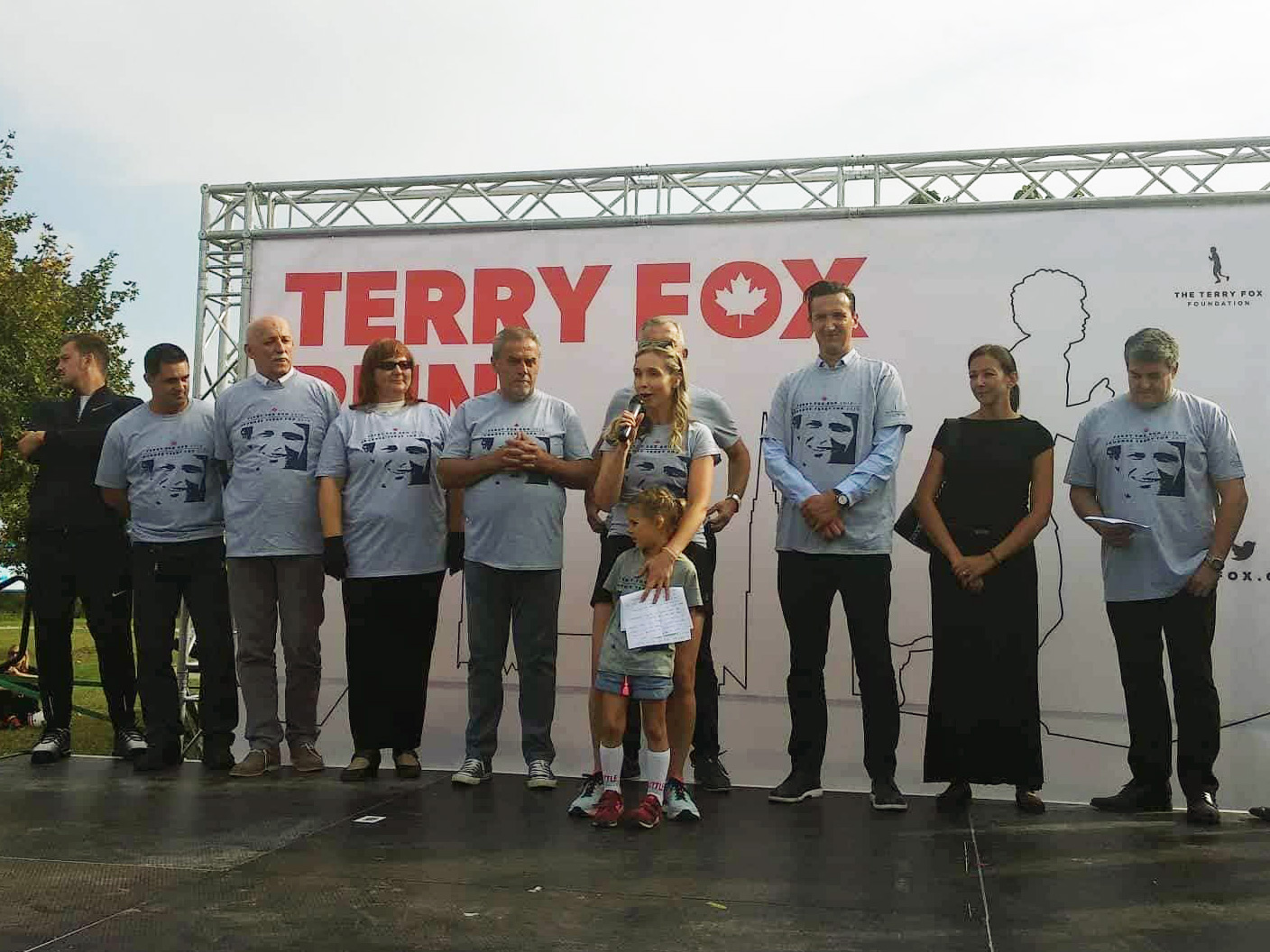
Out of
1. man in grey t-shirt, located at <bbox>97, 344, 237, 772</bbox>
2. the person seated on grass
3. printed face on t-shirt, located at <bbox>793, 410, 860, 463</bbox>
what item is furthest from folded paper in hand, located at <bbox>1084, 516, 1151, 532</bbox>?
the person seated on grass

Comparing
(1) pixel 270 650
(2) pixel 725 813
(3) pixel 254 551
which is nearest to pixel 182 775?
(1) pixel 270 650

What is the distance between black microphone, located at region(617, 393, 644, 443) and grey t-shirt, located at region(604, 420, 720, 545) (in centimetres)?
10

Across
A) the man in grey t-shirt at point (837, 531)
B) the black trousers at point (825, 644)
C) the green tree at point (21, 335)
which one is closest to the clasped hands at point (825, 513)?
the man in grey t-shirt at point (837, 531)

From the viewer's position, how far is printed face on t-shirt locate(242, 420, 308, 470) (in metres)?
4.44

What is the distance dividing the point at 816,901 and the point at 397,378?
248 centimetres

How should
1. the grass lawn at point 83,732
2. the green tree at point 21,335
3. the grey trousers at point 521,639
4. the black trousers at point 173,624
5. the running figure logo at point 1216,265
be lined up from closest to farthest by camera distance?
the grey trousers at point 521,639 < the running figure logo at point 1216,265 < the black trousers at point 173,624 < the grass lawn at point 83,732 < the green tree at point 21,335

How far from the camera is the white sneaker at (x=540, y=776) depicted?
4168 mm

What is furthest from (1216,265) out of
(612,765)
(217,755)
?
(217,755)

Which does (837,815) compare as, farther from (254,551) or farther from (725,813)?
(254,551)

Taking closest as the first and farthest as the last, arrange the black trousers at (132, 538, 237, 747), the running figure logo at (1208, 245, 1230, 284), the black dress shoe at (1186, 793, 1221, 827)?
the black dress shoe at (1186, 793, 1221, 827)
the running figure logo at (1208, 245, 1230, 284)
the black trousers at (132, 538, 237, 747)

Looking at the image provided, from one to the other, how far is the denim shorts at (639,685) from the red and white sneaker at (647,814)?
30cm

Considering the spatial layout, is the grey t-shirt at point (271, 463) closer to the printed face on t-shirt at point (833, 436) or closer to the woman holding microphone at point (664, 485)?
the woman holding microphone at point (664, 485)

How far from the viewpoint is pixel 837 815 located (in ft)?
12.5

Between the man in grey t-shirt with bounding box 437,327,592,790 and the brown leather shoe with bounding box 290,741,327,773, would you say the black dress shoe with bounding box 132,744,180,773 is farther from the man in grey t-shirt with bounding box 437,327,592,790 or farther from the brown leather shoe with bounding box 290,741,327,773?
the man in grey t-shirt with bounding box 437,327,592,790
